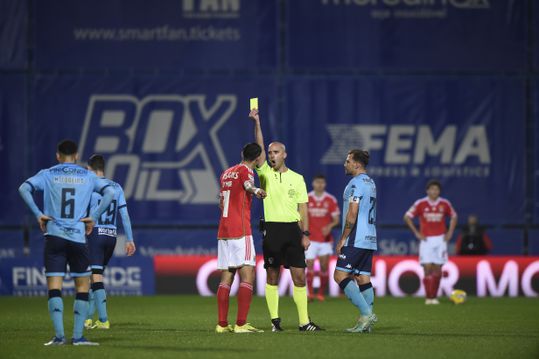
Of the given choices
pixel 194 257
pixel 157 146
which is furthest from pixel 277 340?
pixel 157 146

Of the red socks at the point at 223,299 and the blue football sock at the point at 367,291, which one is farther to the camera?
the blue football sock at the point at 367,291

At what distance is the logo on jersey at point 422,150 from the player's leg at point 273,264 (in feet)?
37.2

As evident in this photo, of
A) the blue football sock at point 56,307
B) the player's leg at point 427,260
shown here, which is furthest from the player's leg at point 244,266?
the player's leg at point 427,260

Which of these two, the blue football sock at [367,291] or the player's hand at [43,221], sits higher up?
the player's hand at [43,221]

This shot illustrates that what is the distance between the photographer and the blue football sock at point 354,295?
1305 centimetres

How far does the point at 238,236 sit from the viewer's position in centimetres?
1279

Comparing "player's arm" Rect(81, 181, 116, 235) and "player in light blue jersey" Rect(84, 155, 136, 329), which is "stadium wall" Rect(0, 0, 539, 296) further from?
"player's arm" Rect(81, 181, 116, 235)

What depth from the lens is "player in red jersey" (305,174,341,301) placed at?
20766 mm

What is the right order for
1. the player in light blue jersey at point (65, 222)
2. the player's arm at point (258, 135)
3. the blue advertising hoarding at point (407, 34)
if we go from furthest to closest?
the blue advertising hoarding at point (407, 34) < the player's arm at point (258, 135) < the player in light blue jersey at point (65, 222)

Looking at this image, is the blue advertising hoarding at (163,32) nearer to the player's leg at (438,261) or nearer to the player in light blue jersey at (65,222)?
the player's leg at (438,261)

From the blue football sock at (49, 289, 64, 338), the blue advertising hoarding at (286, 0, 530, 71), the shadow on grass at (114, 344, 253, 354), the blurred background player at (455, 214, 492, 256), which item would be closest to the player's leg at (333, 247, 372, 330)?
the shadow on grass at (114, 344, 253, 354)

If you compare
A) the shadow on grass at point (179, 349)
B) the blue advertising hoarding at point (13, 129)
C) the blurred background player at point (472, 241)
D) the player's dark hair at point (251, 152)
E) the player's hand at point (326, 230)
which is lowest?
the shadow on grass at point (179, 349)

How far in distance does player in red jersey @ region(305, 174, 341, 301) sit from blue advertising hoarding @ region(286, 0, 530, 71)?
468cm

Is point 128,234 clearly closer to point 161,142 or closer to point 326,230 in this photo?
point 326,230
